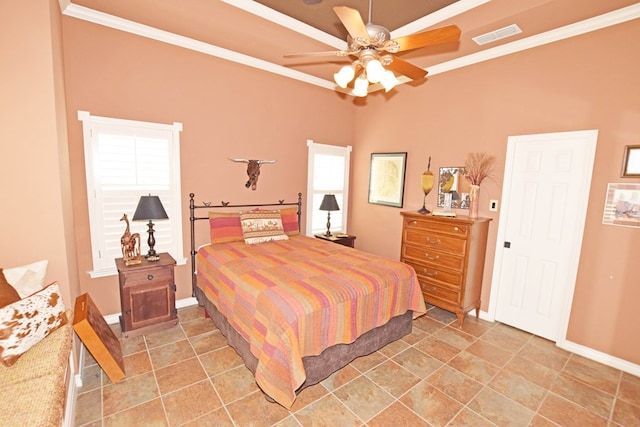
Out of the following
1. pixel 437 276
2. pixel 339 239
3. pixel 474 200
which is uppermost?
pixel 474 200

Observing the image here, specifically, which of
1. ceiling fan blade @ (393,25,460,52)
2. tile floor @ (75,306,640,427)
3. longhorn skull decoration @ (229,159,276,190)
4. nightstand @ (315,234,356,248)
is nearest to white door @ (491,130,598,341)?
tile floor @ (75,306,640,427)

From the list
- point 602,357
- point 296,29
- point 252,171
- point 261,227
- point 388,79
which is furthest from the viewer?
point 252,171

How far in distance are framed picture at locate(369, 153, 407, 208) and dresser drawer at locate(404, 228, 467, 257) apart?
892 millimetres

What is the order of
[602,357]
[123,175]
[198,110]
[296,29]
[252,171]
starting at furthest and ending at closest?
[252,171]
[198,110]
[296,29]
[123,175]
[602,357]

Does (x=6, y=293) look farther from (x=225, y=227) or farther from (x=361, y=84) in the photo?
(x=361, y=84)

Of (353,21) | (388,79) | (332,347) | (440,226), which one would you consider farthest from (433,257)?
(353,21)

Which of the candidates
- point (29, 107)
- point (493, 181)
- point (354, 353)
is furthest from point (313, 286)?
point (493, 181)

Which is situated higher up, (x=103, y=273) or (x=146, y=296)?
(x=103, y=273)

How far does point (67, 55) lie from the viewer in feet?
9.60

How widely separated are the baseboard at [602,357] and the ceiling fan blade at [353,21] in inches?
146

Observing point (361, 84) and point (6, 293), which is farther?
point (361, 84)

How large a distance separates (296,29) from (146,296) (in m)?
3.45

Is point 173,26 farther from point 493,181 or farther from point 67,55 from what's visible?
point 493,181

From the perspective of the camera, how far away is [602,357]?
2.97 m
